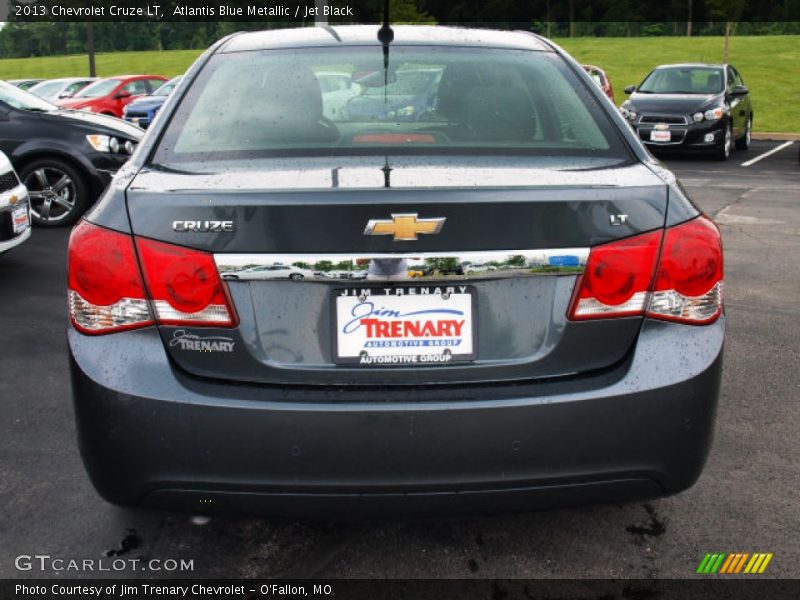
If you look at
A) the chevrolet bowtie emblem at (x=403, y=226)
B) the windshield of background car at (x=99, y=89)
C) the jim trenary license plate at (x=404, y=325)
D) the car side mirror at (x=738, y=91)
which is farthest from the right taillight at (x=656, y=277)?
the windshield of background car at (x=99, y=89)

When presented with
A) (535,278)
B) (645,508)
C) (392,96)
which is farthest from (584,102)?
(645,508)

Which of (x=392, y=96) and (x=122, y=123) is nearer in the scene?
(x=392, y=96)

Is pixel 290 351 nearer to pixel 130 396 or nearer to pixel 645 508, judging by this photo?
pixel 130 396

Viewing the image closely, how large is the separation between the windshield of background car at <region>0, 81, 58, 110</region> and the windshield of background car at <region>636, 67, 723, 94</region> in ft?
36.8

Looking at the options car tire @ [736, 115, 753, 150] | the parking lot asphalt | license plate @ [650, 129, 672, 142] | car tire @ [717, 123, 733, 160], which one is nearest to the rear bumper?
the parking lot asphalt

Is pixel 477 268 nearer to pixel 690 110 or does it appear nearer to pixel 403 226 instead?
pixel 403 226

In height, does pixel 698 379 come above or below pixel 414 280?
below

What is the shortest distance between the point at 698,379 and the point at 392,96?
4.67 ft

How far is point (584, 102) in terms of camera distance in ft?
9.98

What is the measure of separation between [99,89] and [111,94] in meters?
0.54

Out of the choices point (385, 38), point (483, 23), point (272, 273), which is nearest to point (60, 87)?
point (385, 38)

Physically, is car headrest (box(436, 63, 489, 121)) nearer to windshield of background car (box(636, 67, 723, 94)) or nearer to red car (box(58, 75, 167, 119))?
windshield of background car (box(636, 67, 723, 94))

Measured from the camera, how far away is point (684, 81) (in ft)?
55.7

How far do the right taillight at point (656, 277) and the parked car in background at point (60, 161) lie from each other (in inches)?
287
